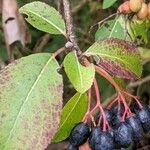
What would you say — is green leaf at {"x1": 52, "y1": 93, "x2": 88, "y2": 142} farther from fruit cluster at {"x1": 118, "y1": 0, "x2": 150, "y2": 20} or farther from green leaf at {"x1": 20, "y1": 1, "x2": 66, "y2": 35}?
fruit cluster at {"x1": 118, "y1": 0, "x2": 150, "y2": 20}

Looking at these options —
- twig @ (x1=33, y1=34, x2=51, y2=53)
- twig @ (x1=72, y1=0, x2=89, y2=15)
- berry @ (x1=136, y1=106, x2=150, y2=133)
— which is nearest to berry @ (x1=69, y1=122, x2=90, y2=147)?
berry @ (x1=136, y1=106, x2=150, y2=133)

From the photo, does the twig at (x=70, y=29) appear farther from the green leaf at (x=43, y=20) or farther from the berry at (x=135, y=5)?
the berry at (x=135, y=5)

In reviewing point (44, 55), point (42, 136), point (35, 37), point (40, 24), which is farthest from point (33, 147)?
point (35, 37)

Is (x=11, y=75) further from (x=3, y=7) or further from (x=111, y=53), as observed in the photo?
(x=3, y=7)

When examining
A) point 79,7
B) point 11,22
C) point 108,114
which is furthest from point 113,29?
point 79,7

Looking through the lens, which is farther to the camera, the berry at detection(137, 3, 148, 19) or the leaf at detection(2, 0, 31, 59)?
the leaf at detection(2, 0, 31, 59)

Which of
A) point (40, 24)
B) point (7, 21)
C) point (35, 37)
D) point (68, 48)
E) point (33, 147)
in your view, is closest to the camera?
point (33, 147)

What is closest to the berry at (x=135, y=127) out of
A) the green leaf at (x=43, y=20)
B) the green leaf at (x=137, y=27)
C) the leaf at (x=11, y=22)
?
the green leaf at (x=43, y=20)
